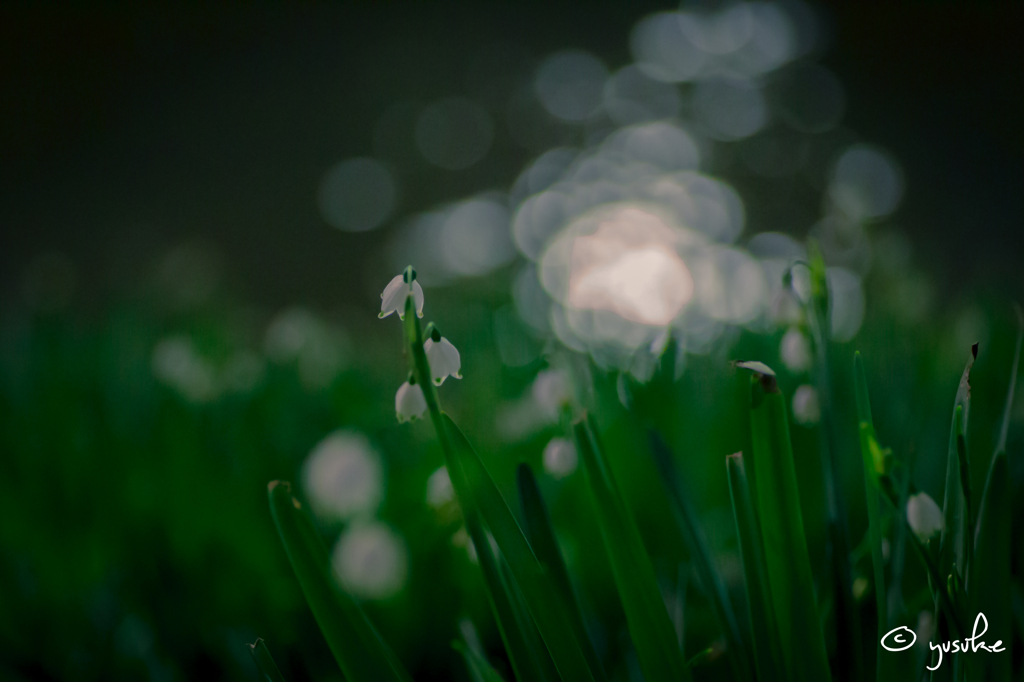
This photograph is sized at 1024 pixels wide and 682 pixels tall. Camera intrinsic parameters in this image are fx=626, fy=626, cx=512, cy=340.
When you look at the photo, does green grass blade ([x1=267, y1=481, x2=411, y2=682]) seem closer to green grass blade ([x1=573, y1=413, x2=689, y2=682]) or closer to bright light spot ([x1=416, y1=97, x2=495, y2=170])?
green grass blade ([x1=573, y1=413, x2=689, y2=682])

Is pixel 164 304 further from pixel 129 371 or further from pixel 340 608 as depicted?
pixel 340 608

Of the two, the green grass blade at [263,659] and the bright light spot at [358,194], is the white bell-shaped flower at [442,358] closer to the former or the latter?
the green grass blade at [263,659]

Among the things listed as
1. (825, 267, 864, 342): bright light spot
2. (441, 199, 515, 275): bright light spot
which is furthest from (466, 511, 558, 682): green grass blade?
(441, 199, 515, 275): bright light spot

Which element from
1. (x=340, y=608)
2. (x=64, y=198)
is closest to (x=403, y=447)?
(x=340, y=608)

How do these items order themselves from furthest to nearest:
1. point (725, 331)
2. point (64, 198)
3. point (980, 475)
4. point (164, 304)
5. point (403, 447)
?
point (64, 198), point (164, 304), point (725, 331), point (403, 447), point (980, 475)

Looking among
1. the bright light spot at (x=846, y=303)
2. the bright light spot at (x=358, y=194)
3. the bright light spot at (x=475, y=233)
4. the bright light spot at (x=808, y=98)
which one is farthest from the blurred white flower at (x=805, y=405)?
the bright light spot at (x=808, y=98)

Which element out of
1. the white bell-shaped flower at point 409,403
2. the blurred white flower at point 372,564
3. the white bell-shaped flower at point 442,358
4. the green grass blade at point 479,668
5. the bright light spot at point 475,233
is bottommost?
the bright light spot at point 475,233

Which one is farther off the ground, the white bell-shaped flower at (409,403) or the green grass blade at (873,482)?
the white bell-shaped flower at (409,403)
